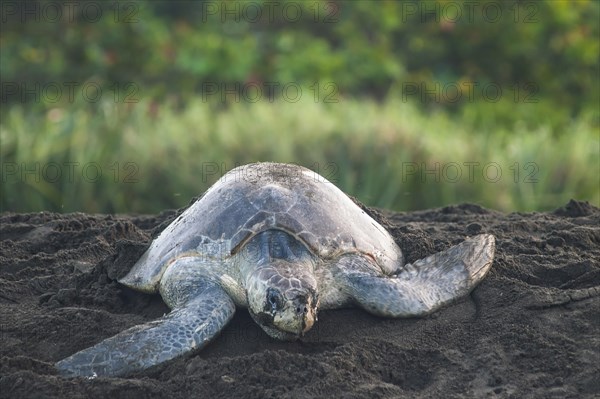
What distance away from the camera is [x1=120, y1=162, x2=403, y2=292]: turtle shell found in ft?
13.5

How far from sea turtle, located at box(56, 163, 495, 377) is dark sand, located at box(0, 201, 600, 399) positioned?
0.30 ft

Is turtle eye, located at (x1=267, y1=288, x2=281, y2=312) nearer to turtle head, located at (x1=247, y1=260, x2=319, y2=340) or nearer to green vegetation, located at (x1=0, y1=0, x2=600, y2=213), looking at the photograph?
turtle head, located at (x1=247, y1=260, x2=319, y2=340)

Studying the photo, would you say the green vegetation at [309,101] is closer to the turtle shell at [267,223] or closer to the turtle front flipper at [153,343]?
the turtle shell at [267,223]

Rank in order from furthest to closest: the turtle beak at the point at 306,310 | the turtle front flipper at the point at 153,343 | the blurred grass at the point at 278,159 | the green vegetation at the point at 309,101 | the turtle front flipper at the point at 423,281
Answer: the green vegetation at the point at 309,101, the blurred grass at the point at 278,159, the turtle front flipper at the point at 423,281, the turtle beak at the point at 306,310, the turtle front flipper at the point at 153,343

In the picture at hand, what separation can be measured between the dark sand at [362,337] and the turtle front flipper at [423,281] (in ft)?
0.23

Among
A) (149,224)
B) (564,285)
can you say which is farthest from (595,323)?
(149,224)

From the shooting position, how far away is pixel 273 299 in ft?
12.3

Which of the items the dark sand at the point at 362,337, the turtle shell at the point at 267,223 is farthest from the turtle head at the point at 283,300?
the turtle shell at the point at 267,223

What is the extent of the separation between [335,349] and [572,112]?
10526 mm

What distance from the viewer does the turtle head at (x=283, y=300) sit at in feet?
12.2

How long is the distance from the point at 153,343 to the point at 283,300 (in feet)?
1.79

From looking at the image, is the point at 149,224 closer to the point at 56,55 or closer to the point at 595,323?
the point at 595,323

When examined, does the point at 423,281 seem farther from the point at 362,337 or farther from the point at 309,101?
the point at 309,101

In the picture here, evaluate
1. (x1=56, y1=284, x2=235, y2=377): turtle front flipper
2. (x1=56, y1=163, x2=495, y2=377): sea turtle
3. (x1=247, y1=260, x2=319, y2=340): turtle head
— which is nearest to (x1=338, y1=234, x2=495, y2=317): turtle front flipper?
(x1=56, y1=163, x2=495, y2=377): sea turtle
